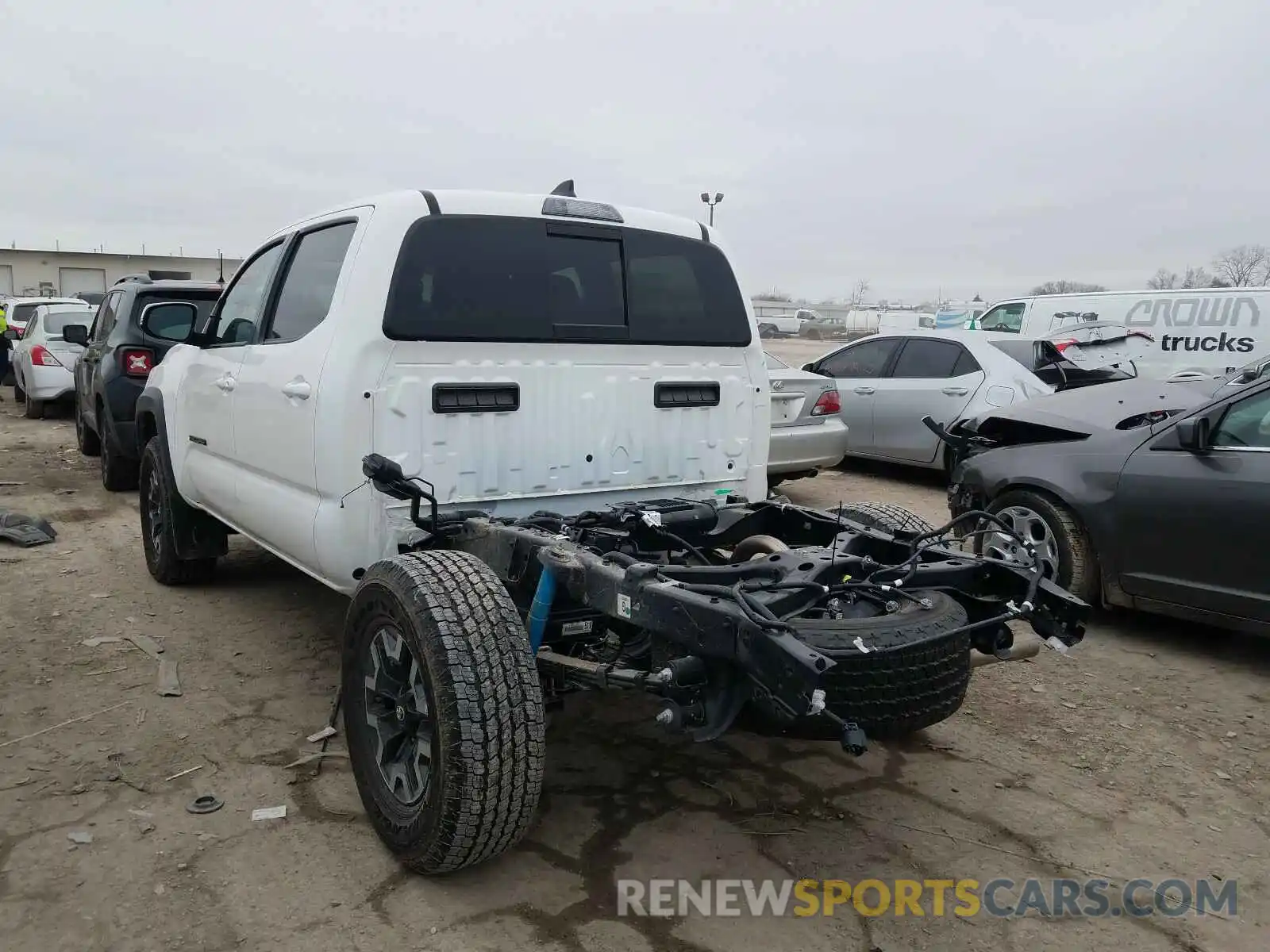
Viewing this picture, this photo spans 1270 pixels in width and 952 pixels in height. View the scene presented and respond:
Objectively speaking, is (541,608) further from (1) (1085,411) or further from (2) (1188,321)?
(2) (1188,321)

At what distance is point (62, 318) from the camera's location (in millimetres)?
13914

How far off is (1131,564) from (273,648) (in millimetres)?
4379

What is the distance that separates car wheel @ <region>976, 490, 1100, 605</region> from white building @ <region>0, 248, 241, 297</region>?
52473mm

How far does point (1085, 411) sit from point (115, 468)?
7953mm

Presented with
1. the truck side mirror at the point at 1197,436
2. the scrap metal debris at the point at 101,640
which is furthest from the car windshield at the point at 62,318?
the truck side mirror at the point at 1197,436

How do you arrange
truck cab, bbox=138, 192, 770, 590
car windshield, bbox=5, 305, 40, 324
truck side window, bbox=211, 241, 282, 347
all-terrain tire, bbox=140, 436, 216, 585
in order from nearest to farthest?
truck cab, bbox=138, 192, 770, 590
truck side window, bbox=211, 241, 282, 347
all-terrain tire, bbox=140, 436, 216, 585
car windshield, bbox=5, 305, 40, 324

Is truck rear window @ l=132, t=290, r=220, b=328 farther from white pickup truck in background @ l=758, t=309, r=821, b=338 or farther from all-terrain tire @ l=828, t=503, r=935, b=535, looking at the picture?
white pickup truck in background @ l=758, t=309, r=821, b=338

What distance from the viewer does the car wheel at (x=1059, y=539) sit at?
524cm

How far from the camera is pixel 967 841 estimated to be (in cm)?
320

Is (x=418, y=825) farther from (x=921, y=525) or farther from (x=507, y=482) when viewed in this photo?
(x=921, y=525)

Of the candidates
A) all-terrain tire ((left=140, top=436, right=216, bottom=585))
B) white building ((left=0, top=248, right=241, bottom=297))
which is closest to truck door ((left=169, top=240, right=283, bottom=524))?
all-terrain tire ((left=140, top=436, right=216, bottom=585))

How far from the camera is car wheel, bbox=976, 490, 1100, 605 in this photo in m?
5.24

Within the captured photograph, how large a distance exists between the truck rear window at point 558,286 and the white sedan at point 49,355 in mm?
11720

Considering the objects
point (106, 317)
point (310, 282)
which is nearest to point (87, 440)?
point (106, 317)
